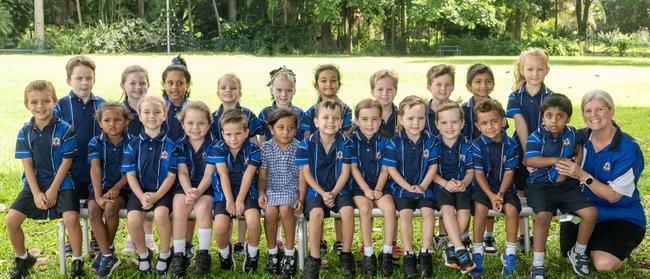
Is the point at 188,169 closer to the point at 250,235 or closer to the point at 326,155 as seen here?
the point at 250,235

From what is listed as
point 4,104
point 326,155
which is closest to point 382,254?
point 326,155

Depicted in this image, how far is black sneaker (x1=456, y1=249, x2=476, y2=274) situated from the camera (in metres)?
4.51

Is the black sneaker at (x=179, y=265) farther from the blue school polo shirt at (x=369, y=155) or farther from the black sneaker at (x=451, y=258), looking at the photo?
the black sneaker at (x=451, y=258)

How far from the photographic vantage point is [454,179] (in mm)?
4855

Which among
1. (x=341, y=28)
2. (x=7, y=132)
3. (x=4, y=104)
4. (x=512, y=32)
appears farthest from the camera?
(x=512, y=32)

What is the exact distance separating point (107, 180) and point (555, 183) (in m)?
3.28

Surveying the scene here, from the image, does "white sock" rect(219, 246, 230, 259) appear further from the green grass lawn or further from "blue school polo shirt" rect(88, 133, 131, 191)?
"blue school polo shirt" rect(88, 133, 131, 191)

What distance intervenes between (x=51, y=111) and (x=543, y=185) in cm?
360

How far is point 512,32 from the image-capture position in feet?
166

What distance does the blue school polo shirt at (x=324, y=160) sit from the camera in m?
4.89

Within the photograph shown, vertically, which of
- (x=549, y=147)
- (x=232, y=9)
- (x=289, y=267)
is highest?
(x=232, y=9)

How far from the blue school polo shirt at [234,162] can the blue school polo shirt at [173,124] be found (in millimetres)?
591

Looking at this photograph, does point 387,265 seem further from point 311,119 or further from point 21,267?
point 21,267

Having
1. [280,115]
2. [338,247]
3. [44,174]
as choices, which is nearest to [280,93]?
[280,115]
